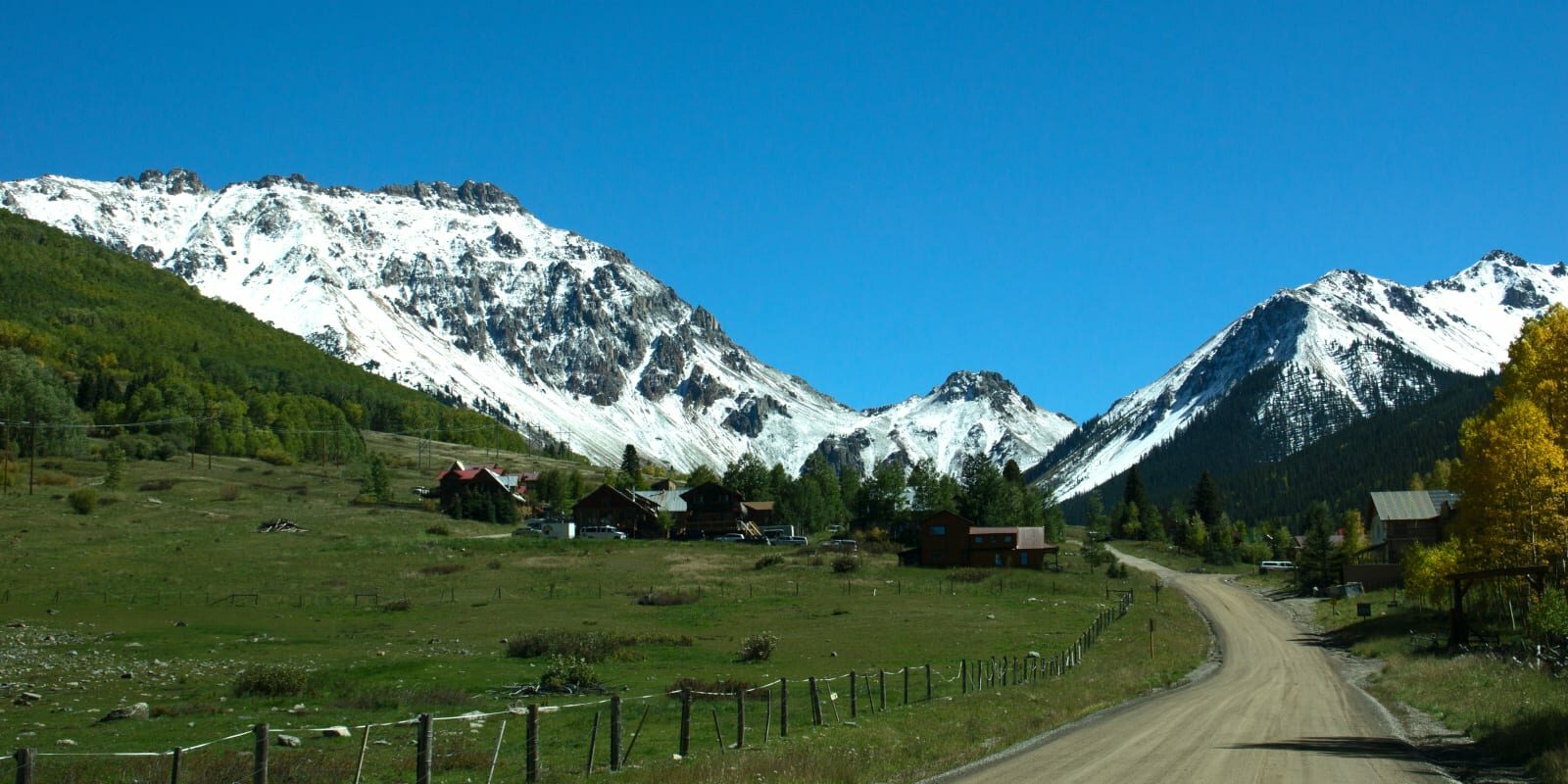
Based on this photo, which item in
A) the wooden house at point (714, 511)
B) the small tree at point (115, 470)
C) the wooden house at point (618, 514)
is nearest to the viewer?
the small tree at point (115, 470)

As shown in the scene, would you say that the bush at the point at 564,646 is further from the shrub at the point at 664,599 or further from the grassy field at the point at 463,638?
the shrub at the point at 664,599

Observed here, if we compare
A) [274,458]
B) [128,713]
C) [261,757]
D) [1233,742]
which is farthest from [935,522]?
[274,458]

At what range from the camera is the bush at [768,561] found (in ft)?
335

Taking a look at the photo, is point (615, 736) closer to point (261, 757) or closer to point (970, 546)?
point (261, 757)

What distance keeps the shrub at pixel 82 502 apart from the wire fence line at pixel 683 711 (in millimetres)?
89266

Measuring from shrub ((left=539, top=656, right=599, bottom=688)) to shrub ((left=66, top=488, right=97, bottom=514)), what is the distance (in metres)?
85.1

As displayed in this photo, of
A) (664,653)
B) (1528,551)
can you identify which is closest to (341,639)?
(664,653)

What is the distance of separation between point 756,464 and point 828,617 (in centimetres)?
11981

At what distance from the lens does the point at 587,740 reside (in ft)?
96.5

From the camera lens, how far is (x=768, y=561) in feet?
343

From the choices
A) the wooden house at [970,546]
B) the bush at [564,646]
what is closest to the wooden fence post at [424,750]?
the bush at [564,646]

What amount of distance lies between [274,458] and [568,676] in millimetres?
162155

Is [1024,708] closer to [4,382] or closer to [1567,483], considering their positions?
[1567,483]

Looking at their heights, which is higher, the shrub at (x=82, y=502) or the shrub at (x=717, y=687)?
the shrub at (x=82, y=502)
